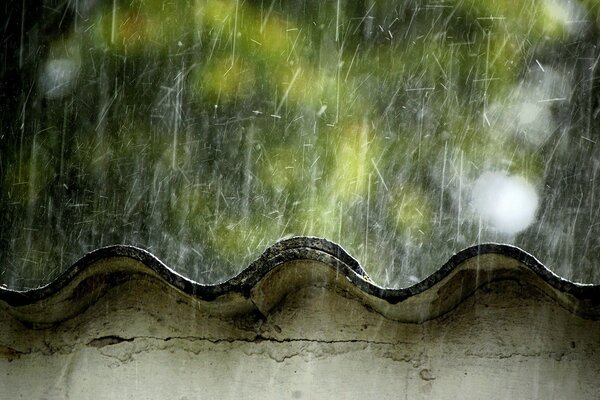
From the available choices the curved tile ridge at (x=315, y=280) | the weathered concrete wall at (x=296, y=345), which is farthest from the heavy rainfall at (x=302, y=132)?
the curved tile ridge at (x=315, y=280)

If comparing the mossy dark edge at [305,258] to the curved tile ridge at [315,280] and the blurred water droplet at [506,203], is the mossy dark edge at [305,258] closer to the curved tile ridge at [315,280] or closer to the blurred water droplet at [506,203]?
the curved tile ridge at [315,280]

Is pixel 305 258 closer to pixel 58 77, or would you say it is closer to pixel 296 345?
pixel 296 345

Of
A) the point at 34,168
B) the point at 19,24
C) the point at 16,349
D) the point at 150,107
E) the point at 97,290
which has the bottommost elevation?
the point at 16,349

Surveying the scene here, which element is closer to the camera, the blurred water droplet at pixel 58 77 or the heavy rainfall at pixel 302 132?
the heavy rainfall at pixel 302 132

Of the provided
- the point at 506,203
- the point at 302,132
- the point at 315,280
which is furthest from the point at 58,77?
the point at 315,280

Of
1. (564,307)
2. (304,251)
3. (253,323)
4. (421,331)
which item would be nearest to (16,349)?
(253,323)

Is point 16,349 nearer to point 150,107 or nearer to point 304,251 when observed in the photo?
point 304,251

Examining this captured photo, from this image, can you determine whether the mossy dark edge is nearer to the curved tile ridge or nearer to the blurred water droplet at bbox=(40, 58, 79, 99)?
the curved tile ridge

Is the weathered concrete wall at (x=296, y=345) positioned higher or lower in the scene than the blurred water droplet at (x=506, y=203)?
lower
